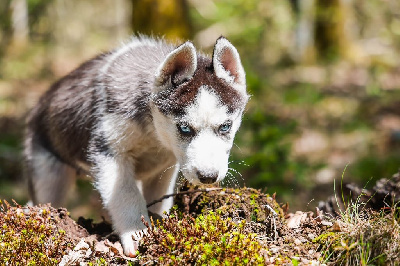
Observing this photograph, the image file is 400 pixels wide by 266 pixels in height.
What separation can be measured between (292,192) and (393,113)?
4.45 meters

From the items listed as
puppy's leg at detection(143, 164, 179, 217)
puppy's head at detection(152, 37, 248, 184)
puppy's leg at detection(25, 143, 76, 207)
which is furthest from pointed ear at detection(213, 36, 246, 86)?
puppy's leg at detection(25, 143, 76, 207)

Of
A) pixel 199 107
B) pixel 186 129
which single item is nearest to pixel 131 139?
pixel 186 129

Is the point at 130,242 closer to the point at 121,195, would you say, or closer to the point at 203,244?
the point at 121,195

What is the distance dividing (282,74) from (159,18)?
19.0 ft

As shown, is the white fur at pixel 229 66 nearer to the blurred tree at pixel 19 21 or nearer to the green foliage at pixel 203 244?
the green foliage at pixel 203 244

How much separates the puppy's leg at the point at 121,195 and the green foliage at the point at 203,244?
70 cm

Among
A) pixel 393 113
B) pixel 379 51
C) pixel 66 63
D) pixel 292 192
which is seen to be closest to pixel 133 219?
pixel 292 192

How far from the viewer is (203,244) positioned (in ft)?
11.2

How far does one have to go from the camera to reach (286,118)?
1138 cm

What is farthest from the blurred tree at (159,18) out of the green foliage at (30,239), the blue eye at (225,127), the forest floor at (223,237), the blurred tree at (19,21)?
the blurred tree at (19,21)

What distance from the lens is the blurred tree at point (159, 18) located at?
9586 mm

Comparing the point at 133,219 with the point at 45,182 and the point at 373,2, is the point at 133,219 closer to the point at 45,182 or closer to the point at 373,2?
the point at 45,182

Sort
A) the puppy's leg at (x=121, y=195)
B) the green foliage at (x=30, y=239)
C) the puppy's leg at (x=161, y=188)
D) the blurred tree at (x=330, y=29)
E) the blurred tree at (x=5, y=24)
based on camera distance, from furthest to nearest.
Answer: the blurred tree at (x=5, y=24), the blurred tree at (x=330, y=29), the puppy's leg at (x=161, y=188), the puppy's leg at (x=121, y=195), the green foliage at (x=30, y=239)

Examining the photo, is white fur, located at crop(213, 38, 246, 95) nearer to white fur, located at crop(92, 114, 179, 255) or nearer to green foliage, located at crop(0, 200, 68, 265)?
white fur, located at crop(92, 114, 179, 255)
